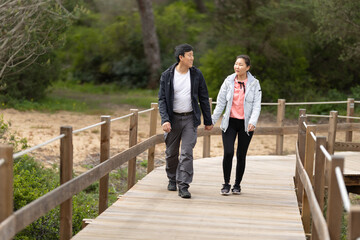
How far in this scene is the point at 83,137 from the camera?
16.2 metres

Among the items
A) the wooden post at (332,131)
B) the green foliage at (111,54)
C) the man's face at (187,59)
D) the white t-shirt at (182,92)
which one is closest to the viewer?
the man's face at (187,59)

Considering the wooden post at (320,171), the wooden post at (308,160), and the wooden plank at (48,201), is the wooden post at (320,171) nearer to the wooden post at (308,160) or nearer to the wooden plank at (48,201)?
the wooden post at (308,160)

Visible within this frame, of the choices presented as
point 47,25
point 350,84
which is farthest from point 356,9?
point 47,25

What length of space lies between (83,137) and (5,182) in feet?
40.6

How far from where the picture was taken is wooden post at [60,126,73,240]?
5160 millimetres

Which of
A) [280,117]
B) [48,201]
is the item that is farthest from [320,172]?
[280,117]

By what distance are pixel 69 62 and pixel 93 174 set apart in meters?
27.9

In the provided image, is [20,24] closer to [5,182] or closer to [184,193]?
[184,193]

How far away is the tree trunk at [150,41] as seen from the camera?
26.4 m

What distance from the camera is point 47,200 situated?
447 centimetres

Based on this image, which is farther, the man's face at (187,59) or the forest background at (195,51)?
the forest background at (195,51)

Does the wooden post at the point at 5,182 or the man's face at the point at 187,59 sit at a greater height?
the man's face at the point at 187,59

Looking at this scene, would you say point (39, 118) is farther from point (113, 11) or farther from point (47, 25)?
point (113, 11)

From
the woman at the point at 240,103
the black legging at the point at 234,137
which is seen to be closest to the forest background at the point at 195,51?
the black legging at the point at 234,137
